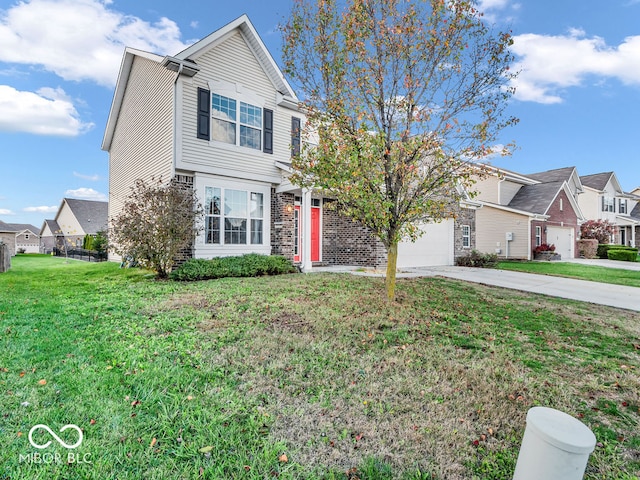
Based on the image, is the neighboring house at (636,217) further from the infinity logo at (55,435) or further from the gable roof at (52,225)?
the gable roof at (52,225)

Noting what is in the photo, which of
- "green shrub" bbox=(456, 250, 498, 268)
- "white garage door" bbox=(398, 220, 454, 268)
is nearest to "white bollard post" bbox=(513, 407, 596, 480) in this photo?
"white garage door" bbox=(398, 220, 454, 268)

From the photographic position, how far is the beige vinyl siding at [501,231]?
21922 mm

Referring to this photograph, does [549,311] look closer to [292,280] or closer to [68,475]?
[292,280]

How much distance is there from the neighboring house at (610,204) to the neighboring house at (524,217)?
21.6 ft

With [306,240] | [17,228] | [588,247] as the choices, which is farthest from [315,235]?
[17,228]

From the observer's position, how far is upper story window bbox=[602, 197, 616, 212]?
31.8 meters

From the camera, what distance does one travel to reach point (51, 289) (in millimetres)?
8234

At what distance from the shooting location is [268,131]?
12.4 m

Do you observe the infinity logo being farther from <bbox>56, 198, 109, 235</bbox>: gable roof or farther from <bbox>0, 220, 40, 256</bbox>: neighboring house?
<bbox>0, 220, 40, 256</bbox>: neighboring house

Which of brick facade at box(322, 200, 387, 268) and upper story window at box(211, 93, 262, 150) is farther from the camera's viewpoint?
brick facade at box(322, 200, 387, 268)

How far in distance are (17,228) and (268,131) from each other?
62.6 meters

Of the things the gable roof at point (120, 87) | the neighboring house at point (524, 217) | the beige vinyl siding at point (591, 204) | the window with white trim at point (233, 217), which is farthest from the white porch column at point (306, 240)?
the beige vinyl siding at point (591, 204)

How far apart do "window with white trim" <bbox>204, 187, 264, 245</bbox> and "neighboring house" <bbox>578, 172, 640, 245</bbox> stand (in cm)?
3356

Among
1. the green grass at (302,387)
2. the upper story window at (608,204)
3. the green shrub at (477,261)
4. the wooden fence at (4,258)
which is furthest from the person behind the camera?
the upper story window at (608,204)
